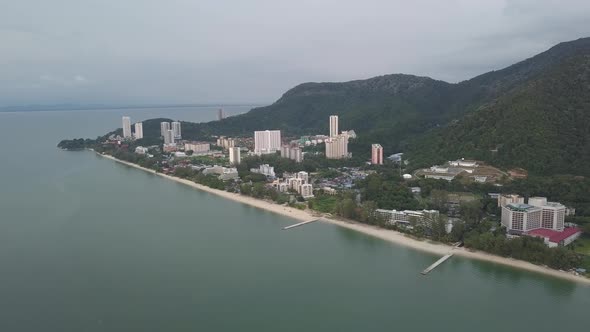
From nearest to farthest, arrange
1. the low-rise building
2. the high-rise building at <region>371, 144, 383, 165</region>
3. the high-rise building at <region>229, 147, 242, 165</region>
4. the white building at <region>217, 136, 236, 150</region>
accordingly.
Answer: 1. the low-rise building
2. the high-rise building at <region>371, 144, 383, 165</region>
3. the high-rise building at <region>229, 147, 242, 165</region>
4. the white building at <region>217, 136, 236, 150</region>

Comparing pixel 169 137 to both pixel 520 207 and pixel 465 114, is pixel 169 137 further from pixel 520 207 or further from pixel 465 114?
pixel 520 207

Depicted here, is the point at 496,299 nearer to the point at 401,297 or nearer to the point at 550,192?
the point at 401,297

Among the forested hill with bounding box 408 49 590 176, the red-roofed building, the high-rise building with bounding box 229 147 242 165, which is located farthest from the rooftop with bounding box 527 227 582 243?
the high-rise building with bounding box 229 147 242 165

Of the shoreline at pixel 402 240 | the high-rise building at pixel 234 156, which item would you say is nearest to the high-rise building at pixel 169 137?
the high-rise building at pixel 234 156

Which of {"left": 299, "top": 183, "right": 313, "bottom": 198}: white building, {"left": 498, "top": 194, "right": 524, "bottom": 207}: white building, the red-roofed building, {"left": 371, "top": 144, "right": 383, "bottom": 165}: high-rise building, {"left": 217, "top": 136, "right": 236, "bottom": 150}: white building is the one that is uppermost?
{"left": 217, "top": 136, "right": 236, "bottom": 150}: white building

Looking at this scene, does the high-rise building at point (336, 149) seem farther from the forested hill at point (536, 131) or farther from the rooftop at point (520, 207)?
the rooftop at point (520, 207)

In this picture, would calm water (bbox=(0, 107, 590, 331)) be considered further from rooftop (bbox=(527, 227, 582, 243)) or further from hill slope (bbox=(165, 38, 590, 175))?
hill slope (bbox=(165, 38, 590, 175))

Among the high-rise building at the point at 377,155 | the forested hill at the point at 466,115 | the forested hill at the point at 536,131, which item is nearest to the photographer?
the forested hill at the point at 536,131
